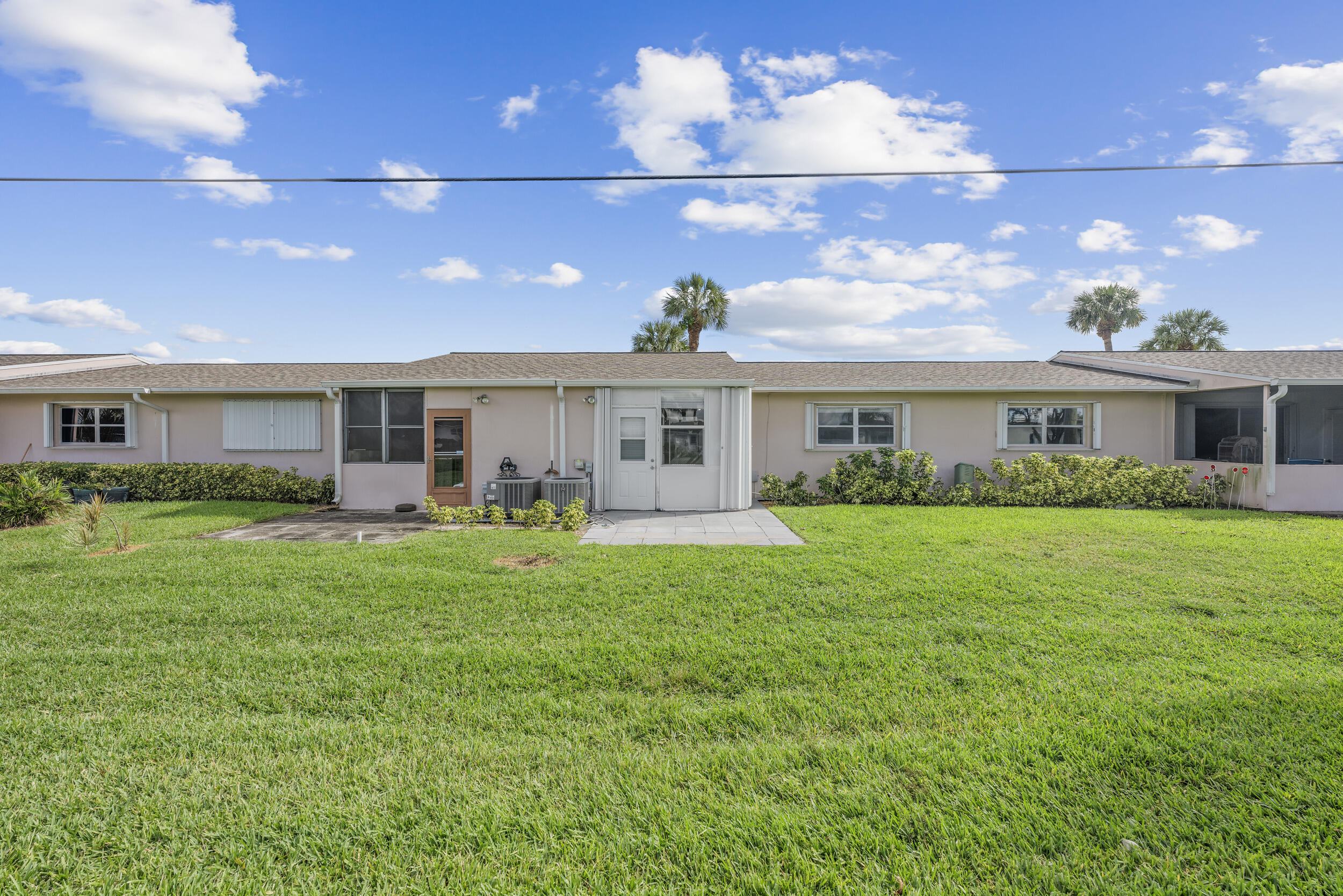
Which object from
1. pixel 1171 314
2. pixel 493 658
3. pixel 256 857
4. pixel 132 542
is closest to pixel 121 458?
pixel 132 542

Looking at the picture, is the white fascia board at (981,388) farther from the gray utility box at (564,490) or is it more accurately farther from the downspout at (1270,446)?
the gray utility box at (564,490)

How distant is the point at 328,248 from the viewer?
13.3 m

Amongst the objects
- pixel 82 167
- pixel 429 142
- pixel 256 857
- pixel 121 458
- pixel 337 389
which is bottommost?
pixel 256 857

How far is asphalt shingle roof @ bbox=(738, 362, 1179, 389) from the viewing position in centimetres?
1286

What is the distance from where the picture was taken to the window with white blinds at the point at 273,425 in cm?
1341

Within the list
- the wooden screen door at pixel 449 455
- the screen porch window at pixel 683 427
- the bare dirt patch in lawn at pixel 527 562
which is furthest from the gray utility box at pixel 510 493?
the bare dirt patch in lawn at pixel 527 562

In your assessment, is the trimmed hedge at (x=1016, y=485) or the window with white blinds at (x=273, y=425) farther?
the window with white blinds at (x=273, y=425)

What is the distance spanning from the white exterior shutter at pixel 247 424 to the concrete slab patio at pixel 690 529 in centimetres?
886

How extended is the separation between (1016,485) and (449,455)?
12.1m

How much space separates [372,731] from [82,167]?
10.7 m

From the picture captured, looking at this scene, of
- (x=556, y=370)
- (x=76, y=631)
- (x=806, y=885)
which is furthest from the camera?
(x=556, y=370)

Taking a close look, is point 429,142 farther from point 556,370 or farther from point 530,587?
point 530,587

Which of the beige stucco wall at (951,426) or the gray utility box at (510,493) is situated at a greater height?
the beige stucco wall at (951,426)

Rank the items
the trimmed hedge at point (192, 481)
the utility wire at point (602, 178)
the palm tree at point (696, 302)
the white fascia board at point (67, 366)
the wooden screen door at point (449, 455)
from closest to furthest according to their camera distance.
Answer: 1. the utility wire at point (602, 178)
2. the wooden screen door at point (449, 455)
3. the trimmed hedge at point (192, 481)
4. the white fascia board at point (67, 366)
5. the palm tree at point (696, 302)
